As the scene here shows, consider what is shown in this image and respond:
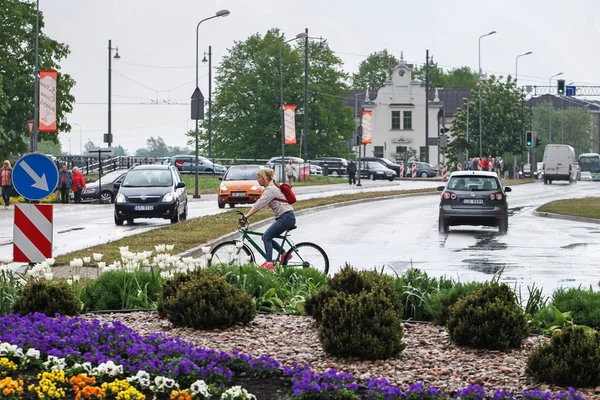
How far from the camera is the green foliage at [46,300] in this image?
9.37 metres

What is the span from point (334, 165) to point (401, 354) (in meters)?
84.8

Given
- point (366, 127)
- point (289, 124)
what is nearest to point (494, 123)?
point (366, 127)

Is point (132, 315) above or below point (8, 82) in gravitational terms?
below

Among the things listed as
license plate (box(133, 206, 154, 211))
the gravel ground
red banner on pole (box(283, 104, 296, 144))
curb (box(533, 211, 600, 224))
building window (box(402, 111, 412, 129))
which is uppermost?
building window (box(402, 111, 412, 129))

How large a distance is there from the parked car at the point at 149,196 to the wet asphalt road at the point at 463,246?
3.58m

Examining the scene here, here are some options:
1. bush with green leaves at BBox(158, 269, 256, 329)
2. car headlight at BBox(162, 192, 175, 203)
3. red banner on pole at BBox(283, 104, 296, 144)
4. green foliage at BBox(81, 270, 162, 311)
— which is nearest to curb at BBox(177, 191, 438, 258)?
car headlight at BBox(162, 192, 175, 203)

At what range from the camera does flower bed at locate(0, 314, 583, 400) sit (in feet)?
20.2

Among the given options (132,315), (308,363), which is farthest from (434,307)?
(132,315)

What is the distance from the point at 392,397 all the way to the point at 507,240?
19.7 m

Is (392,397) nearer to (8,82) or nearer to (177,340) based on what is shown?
(177,340)

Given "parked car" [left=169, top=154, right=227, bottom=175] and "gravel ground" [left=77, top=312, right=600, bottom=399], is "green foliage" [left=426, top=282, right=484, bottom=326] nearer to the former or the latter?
"gravel ground" [left=77, top=312, right=600, bottom=399]

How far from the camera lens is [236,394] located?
6109 mm

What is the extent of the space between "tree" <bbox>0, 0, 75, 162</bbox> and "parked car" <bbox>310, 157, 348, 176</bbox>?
31.1 m

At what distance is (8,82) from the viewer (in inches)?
2367
